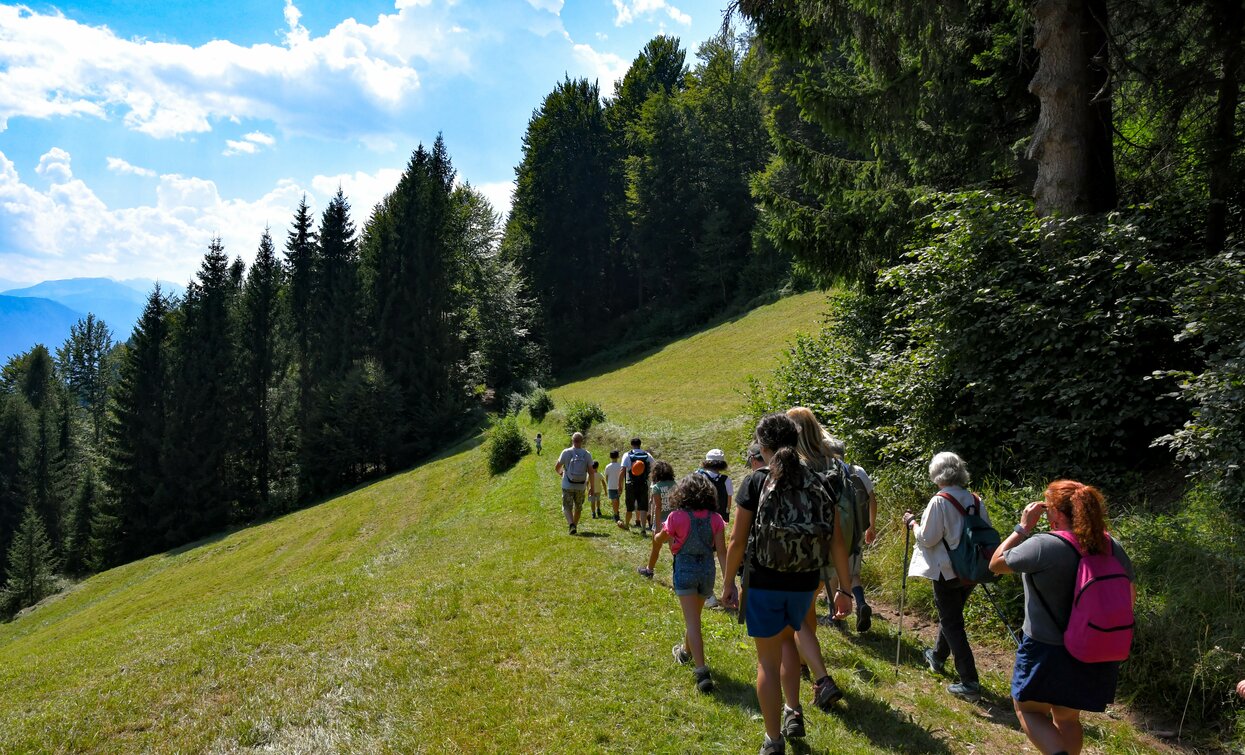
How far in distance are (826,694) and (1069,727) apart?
1496 millimetres

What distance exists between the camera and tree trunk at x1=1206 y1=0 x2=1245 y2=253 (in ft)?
25.9

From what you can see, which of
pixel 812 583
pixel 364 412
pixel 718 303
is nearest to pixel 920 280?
pixel 812 583

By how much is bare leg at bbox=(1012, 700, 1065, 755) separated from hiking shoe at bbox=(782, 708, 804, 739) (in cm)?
129

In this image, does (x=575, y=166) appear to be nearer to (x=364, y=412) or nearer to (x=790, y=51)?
(x=364, y=412)

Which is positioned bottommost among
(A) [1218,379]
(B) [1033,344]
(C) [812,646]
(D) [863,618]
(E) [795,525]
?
(D) [863,618]

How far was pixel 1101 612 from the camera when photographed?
347 centimetres

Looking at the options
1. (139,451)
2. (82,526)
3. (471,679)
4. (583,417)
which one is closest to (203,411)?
→ (139,451)

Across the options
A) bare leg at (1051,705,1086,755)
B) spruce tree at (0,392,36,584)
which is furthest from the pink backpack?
spruce tree at (0,392,36,584)

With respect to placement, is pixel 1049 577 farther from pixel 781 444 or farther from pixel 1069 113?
pixel 1069 113

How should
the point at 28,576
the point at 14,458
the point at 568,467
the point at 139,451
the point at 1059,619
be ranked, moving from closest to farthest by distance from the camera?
the point at 1059,619
the point at 568,467
the point at 28,576
the point at 139,451
the point at 14,458

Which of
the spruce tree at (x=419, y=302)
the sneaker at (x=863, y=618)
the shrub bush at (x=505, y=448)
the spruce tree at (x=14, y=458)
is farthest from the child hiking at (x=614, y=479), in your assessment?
the spruce tree at (x=14, y=458)

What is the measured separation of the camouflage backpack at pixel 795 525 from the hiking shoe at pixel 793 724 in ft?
3.69

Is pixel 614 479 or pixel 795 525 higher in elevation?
pixel 795 525

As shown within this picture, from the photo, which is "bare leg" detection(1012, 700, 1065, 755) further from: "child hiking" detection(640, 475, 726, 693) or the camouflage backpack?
"child hiking" detection(640, 475, 726, 693)
